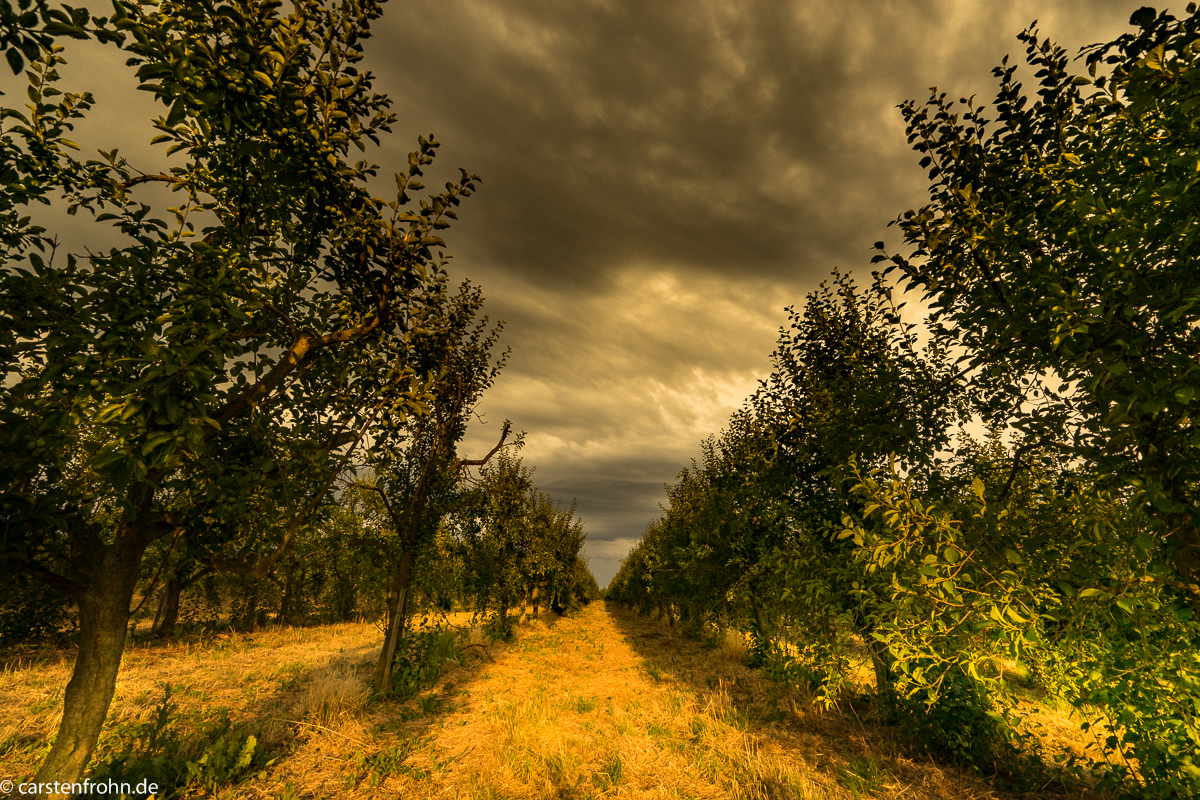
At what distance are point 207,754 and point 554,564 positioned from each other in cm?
1765

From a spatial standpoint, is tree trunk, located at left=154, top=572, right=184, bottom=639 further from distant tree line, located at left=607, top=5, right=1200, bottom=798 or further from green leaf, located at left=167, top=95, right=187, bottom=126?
distant tree line, located at left=607, top=5, right=1200, bottom=798

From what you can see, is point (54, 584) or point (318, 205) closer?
point (54, 584)

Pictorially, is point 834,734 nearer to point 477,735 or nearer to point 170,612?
point 477,735

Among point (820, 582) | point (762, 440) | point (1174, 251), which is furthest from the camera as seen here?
point (762, 440)

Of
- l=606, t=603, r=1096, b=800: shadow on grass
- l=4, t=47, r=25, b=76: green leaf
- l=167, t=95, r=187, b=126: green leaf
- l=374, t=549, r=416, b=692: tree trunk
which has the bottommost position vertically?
l=606, t=603, r=1096, b=800: shadow on grass

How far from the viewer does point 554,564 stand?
22.0m

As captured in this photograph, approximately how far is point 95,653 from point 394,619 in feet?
19.5

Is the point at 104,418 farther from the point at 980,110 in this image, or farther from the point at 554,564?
the point at 554,564

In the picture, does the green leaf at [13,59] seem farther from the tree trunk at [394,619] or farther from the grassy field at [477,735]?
the tree trunk at [394,619]

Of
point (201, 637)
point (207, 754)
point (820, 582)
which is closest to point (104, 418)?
point (207, 754)

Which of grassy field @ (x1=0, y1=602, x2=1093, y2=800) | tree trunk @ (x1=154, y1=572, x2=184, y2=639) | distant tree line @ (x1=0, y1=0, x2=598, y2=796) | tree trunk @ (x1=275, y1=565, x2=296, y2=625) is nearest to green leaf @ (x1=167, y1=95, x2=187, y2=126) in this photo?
distant tree line @ (x1=0, y1=0, x2=598, y2=796)

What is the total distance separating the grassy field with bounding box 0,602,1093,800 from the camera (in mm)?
5348

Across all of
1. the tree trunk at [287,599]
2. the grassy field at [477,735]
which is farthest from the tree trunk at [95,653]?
the tree trunk at [287,599]

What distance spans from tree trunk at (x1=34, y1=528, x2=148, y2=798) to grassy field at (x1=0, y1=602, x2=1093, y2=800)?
1.97 metres
